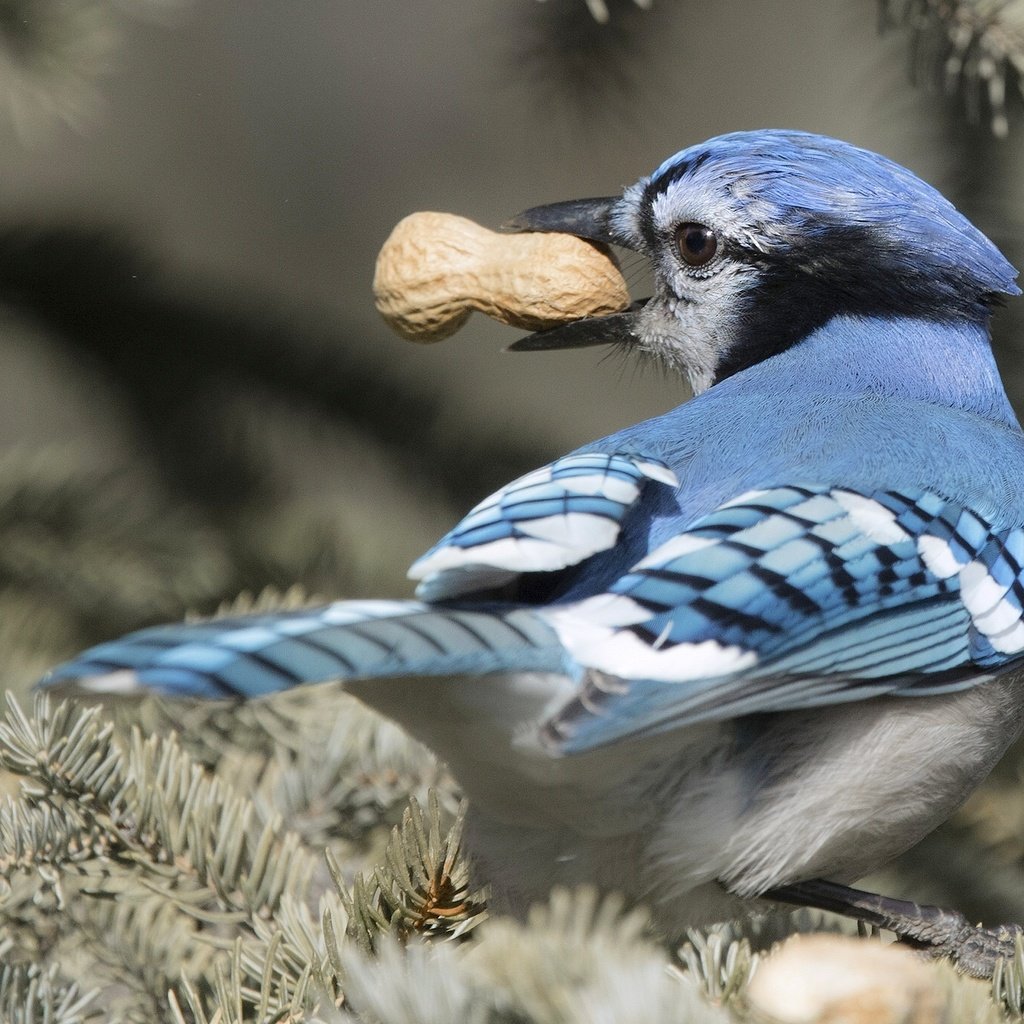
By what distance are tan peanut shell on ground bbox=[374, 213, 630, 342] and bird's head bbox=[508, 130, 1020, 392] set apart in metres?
0.04

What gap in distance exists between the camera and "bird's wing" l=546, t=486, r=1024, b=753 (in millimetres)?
801

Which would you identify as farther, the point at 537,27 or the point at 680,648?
the point at 537,27

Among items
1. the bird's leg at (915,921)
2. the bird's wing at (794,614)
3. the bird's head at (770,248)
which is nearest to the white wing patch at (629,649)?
the bird's wing at (794,614)

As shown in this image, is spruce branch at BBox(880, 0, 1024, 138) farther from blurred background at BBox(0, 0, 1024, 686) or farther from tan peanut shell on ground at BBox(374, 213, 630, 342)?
tan peanut shell on ground at BBox(374, 213, 630, 342)

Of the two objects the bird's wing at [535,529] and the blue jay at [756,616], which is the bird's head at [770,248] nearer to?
the blue jay at [756,616]

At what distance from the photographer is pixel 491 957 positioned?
1.88ft

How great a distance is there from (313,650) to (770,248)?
70cm

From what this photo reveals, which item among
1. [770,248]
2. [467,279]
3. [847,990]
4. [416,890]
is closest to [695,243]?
[770,248]

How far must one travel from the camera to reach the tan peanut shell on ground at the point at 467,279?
1.28 metres

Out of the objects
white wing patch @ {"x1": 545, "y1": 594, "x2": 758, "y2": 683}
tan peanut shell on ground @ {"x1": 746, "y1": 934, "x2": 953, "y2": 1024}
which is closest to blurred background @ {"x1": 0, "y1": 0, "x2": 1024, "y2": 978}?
white wing patch @ {"x1": 545, "y1": 594, "x2": 758, "y2": 683}

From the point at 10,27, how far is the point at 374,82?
886 millimetres

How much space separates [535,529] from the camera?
868mm

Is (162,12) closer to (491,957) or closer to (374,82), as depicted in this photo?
Answer: (374,82)

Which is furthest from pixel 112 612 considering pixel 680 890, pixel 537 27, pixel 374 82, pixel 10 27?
pixel 374 82
